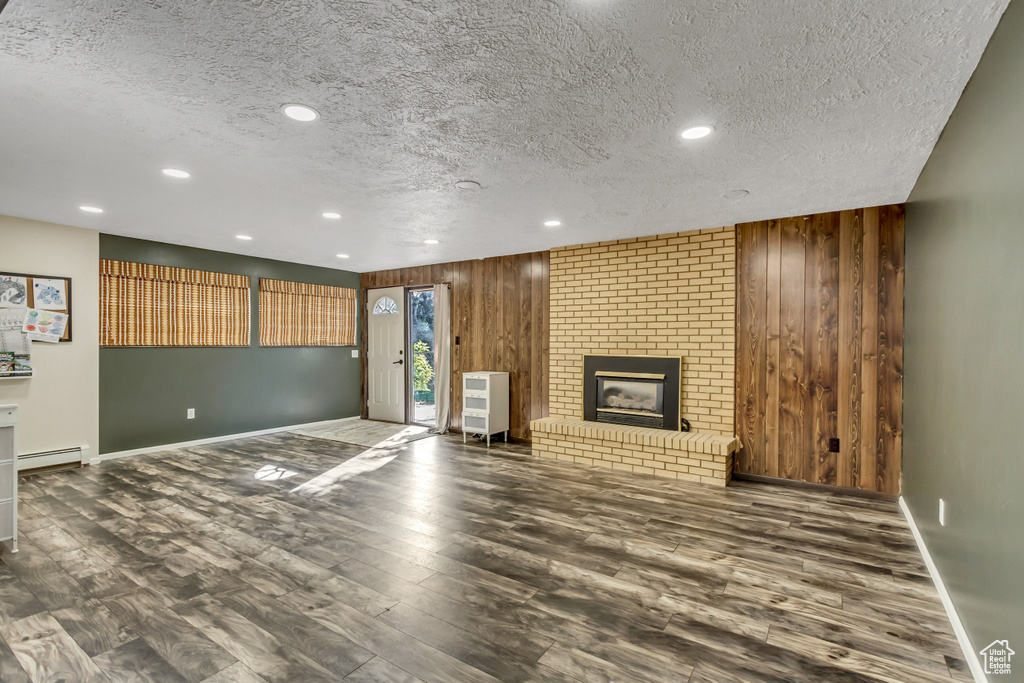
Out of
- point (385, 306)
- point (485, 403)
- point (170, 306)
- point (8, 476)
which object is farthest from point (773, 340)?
point (170, 306)

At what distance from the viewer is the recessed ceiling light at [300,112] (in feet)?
7.62

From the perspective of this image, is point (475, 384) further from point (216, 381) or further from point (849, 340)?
point (849, 340)

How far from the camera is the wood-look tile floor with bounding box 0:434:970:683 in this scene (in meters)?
1.92

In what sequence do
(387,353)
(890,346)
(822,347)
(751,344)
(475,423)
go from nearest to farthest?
1. (890,346)
2. (822,347)
3. (751,344)
4. (475,423)
5. (387,353)

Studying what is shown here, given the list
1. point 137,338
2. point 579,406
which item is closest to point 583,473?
point 579,406

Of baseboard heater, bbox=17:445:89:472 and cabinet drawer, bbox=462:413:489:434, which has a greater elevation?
cabinet drawer, bbox=462:413:489:434

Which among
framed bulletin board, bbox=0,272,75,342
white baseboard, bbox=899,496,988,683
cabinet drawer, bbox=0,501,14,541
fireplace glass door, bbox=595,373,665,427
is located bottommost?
white baseboard, bbox=899,496,988,683

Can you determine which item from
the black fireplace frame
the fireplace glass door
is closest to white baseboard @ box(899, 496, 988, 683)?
the black fireplace frame

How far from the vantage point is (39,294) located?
4.68m

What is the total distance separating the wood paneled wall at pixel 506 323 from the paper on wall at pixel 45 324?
158 inches

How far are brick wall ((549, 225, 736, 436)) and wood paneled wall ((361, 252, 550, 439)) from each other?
279mm

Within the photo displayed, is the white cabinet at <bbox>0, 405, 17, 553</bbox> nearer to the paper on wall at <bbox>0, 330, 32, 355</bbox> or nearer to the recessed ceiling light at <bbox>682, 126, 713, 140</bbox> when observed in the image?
the paper on wall at <bbox>0, 330, 32, 355</bbox>

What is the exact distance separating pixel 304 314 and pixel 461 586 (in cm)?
562

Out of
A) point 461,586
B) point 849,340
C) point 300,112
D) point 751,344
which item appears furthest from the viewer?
point 751,344
